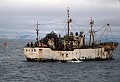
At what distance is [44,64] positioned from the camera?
90750 millimetres

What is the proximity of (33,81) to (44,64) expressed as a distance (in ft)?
95.2

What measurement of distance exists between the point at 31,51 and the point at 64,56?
8.85m

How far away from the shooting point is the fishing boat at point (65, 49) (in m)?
94.5

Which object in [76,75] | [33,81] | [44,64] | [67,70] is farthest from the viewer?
[44,64]

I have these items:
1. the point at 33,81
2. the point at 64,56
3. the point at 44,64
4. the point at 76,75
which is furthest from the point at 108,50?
the point at 33,81

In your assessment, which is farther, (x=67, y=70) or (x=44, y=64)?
(x=44, y=64)

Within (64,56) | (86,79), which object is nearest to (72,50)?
(64,56)

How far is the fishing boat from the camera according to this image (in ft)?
310

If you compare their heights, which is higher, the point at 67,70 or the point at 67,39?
the point at 67,39

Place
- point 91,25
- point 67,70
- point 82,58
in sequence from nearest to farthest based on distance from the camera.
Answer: point 67,70 → point 82,58 → point 91,25

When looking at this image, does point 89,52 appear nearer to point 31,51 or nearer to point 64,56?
point 64,56

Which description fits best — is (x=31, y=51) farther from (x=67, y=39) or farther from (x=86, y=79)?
(x=86, y=79)

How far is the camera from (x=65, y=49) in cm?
9588

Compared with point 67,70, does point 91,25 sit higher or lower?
higher
